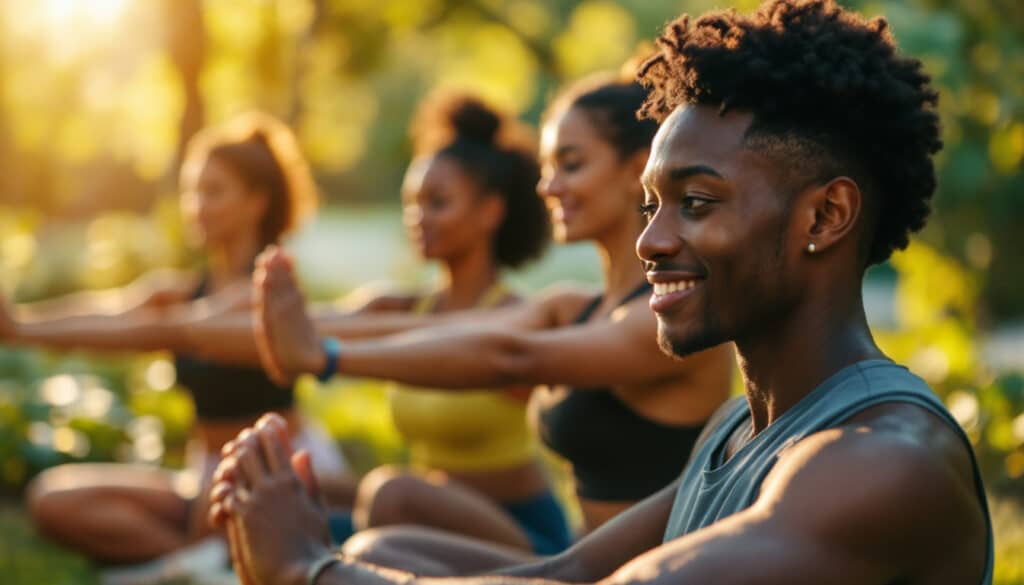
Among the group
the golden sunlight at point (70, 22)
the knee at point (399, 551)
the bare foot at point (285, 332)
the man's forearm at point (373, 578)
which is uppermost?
the golden sunlight at point (70, 22)

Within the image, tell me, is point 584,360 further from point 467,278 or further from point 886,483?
point 467,278

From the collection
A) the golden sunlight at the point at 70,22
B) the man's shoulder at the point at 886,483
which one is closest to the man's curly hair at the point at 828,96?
the man's shoulder at the point at 886,483

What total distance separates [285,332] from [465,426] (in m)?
1.51

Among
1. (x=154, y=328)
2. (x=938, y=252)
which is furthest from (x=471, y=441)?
(x=938, y=252)

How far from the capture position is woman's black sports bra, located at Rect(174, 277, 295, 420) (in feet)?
19.0

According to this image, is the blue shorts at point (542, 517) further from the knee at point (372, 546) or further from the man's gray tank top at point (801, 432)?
the man's gray tank top at point (801, 432)

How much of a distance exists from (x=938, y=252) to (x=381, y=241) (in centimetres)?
3121

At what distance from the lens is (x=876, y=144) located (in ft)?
7.04

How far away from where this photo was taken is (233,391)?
19.0 ft

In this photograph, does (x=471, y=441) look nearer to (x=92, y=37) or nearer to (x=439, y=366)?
(x=439, y=366)

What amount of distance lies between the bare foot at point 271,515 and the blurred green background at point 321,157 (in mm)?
3017

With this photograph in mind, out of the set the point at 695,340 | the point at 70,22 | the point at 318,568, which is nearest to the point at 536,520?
the point at 318,568

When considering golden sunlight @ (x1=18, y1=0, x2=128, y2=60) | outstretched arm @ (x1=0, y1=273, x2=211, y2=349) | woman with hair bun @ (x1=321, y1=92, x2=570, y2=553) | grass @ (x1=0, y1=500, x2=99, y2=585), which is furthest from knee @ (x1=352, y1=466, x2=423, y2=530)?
golden sunlight @ (x1=18, y1=0, x2=128, y2=60)

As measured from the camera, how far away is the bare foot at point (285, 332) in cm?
352
